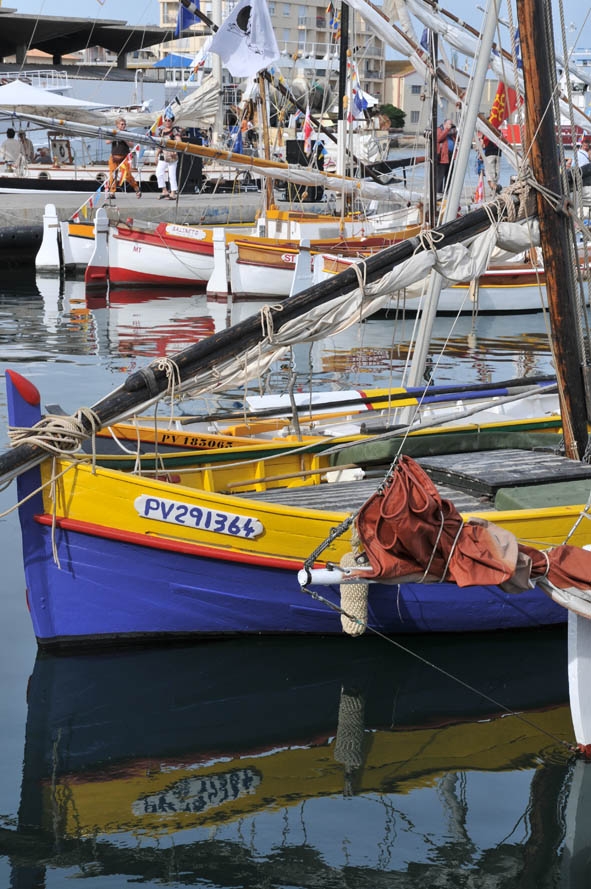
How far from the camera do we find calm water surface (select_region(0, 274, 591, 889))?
6.60 meters

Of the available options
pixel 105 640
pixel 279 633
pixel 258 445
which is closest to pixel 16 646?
pixel 105 640

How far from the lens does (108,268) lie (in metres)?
32.0

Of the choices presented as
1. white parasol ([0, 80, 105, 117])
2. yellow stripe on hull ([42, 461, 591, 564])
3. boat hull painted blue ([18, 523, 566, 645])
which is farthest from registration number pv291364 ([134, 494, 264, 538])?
white parasol ([0, 80, 105, 117])

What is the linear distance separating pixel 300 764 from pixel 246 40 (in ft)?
70.5

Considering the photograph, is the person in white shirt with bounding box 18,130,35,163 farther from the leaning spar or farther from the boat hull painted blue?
the boat hull painted blue

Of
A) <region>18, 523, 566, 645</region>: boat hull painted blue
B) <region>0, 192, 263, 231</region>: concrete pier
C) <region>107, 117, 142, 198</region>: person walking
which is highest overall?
<region>107, 117, 142, 198</region>: person walking

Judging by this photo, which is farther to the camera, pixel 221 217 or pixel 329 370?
pixel 221 217

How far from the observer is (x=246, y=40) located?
2567 cm

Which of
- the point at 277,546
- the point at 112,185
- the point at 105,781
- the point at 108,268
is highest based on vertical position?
the point at 112,185

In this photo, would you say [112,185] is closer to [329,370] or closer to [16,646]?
[329,370]

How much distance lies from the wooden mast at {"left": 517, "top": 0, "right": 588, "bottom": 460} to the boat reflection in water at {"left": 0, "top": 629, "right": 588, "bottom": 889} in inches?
88.8

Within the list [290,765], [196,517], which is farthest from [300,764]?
[196,517]

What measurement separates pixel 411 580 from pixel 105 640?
3.36 meters

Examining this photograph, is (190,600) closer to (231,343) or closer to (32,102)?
(231,343)
